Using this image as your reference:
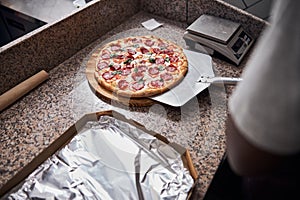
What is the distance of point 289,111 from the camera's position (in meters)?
0.30

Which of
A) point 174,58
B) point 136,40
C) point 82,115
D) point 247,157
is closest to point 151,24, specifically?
point 136,40

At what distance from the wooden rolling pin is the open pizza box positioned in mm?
212

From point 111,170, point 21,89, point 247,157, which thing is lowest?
point 111,170

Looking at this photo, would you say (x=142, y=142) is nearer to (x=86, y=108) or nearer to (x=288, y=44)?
(x=86, y=108)

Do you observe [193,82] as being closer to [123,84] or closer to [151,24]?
[123,84]

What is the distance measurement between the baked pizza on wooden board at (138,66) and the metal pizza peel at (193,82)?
2 centimetres

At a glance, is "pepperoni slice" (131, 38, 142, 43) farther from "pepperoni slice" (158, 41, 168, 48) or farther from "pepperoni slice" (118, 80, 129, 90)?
"pepperoni slice" (118, 80, 129, 90)

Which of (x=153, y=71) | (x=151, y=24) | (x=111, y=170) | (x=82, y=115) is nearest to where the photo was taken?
(x=111, y=170)

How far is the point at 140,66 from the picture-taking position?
3.05 feet

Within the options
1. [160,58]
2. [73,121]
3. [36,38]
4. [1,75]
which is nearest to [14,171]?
[73,121]

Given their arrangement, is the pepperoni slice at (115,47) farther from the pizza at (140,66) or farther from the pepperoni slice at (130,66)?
the pepperoni slice at (130,66)

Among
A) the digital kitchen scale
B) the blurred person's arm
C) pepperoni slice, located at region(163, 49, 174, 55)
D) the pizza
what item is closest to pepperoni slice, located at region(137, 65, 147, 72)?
the pizza

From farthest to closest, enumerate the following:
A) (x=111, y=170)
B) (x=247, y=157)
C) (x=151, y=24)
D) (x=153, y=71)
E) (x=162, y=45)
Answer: (x=151, y=24)
(x=162, y=45)
(x=153, y=71)
(x=111, y=170)
(x=247, y=157)

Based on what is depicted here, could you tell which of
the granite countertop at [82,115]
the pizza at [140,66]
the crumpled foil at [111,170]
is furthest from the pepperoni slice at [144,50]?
the crumpled foil at [111,170]
